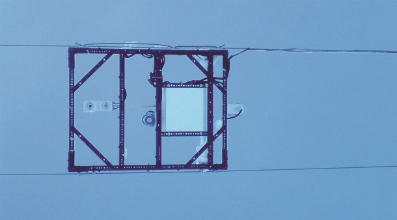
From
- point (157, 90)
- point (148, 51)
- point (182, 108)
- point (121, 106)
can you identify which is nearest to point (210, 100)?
point (182, 108)

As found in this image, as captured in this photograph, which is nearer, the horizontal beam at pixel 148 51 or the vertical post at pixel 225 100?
the horizontal beam at pixel 148 51

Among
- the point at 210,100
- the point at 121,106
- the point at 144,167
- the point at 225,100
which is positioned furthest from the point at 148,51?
the point at 144,167

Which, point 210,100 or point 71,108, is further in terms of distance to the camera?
point 210,100

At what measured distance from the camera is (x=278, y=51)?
13.5 feet

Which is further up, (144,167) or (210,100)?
(210,100)

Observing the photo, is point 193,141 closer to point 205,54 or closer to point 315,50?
point 205,54

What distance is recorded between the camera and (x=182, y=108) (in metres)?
3.21

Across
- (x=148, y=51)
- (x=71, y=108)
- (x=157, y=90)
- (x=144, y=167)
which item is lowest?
(x=144, y=167)

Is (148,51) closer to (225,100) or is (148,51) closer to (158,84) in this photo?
(158,84)

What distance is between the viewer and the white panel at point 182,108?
3.20 meters

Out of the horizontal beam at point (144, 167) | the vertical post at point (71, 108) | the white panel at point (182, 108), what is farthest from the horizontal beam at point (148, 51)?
the horizontal beam at point (144, 167)

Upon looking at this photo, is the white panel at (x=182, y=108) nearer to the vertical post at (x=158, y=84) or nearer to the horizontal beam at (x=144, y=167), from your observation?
the vertical post at (x=158, y=84)

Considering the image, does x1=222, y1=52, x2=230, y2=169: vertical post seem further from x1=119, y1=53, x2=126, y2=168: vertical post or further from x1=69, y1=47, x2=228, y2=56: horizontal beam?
x1=119, y1=53, x2=126, y2=168: vertical post

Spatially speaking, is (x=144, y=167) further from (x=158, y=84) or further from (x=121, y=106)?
(x=158, y=84)
